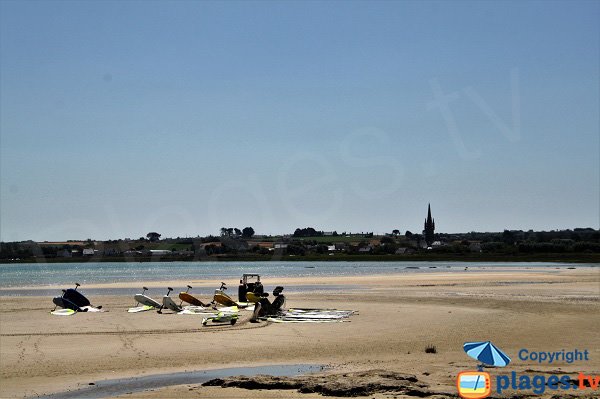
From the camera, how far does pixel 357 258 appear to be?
160125 mm

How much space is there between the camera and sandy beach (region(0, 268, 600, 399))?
1602 cm

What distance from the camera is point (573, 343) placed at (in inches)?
804

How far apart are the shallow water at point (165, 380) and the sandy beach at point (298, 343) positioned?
49 centimetres

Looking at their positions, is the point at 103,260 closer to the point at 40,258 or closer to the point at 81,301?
the point at 40,258

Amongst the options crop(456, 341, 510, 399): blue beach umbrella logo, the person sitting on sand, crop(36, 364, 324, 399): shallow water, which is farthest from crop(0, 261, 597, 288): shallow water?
crop(456, 341, 510, 399): blue beach umbrella logo

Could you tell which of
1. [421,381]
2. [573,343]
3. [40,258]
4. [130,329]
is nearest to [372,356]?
[421,381]

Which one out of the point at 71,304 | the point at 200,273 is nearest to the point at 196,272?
the point at 200,273

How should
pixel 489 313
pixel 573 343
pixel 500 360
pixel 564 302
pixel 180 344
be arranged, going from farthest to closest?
pixel 564 302
pixel 489 313
pixel 180 344
pixel 573 343
pixel 500 360

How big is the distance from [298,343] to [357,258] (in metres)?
139

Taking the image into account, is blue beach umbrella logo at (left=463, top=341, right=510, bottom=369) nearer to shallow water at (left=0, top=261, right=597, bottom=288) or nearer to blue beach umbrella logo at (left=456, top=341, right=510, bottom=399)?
blue beach umbrella logo at (left=456, top=341, right=510, bottom=399)

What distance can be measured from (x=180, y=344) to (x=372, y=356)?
21.5 ft

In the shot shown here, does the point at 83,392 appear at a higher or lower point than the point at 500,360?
lower

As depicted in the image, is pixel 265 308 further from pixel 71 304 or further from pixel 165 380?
pixel 165 380

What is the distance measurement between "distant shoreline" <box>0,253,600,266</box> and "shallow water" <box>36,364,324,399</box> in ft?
357
